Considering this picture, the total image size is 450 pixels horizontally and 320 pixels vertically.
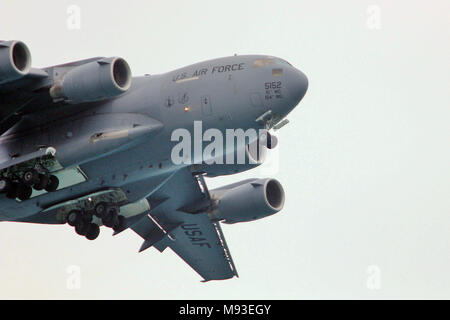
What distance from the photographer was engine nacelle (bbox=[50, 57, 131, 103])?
1983 centimetres

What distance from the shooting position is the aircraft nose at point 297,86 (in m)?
20.5

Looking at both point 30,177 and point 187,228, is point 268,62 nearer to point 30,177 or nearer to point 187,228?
point 30,177

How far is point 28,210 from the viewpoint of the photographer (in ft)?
73.7

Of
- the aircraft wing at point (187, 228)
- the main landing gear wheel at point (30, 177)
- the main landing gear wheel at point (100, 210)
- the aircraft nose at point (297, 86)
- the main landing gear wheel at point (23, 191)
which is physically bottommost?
the aircraft wing at point (187, 228)

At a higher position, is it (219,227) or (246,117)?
(246,117)

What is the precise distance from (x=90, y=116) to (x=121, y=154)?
3.31ft

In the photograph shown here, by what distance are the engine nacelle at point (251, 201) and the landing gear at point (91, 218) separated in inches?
106

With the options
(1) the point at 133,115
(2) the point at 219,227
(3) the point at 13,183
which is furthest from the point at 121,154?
(2) the point at 219,227

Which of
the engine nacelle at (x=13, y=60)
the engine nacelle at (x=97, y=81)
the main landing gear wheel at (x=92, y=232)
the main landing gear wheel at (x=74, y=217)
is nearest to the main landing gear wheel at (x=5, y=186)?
the main landing gear wheel at (x=74, y=217)

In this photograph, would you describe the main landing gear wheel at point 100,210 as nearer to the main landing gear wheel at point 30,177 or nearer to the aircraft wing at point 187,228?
the aircraft wing at point 187,228

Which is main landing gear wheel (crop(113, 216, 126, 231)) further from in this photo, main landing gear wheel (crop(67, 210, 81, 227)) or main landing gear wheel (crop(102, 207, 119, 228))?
main landing gear wheel (crop(67, 210, 81, 227))

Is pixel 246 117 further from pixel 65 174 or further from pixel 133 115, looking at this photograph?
pixel 65 174

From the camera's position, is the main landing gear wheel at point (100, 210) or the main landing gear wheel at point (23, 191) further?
the main landing gear wheel at point (100, 210)

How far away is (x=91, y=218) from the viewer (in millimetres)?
22922
